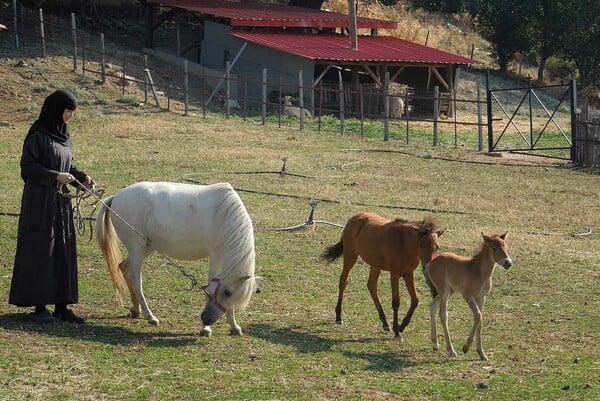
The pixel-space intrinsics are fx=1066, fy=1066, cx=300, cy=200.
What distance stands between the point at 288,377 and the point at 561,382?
2.05 m

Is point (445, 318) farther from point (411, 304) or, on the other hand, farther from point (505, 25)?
point (505, 25)

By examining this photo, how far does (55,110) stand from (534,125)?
2760 cm

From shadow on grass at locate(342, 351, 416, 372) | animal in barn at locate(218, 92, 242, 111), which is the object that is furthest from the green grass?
animal in barn at locate(218, 92, 242, 111)

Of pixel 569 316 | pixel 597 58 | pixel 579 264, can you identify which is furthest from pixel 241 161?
pixel 597 58

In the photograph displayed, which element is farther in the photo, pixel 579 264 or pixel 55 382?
pixel 579 264

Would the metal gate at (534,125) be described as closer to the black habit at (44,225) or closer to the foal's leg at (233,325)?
the foal's leg at (233,325)

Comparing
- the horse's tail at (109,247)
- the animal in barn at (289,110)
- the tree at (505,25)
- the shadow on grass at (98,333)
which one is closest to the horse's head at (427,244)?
the shadow on grass at (98,333)

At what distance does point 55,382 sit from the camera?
7254 millimetres

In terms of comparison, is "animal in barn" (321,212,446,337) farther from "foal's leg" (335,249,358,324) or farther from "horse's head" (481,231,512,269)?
"horse's head" (481,231,512,269)

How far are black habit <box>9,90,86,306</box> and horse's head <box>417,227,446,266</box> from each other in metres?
2.97

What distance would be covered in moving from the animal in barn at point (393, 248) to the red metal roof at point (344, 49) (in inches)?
886

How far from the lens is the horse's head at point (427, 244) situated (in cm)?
915

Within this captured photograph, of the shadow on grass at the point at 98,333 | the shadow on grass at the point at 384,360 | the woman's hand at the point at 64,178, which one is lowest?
the shadow on grass at the point at 384,360

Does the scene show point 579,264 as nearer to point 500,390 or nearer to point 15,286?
point 500,390
